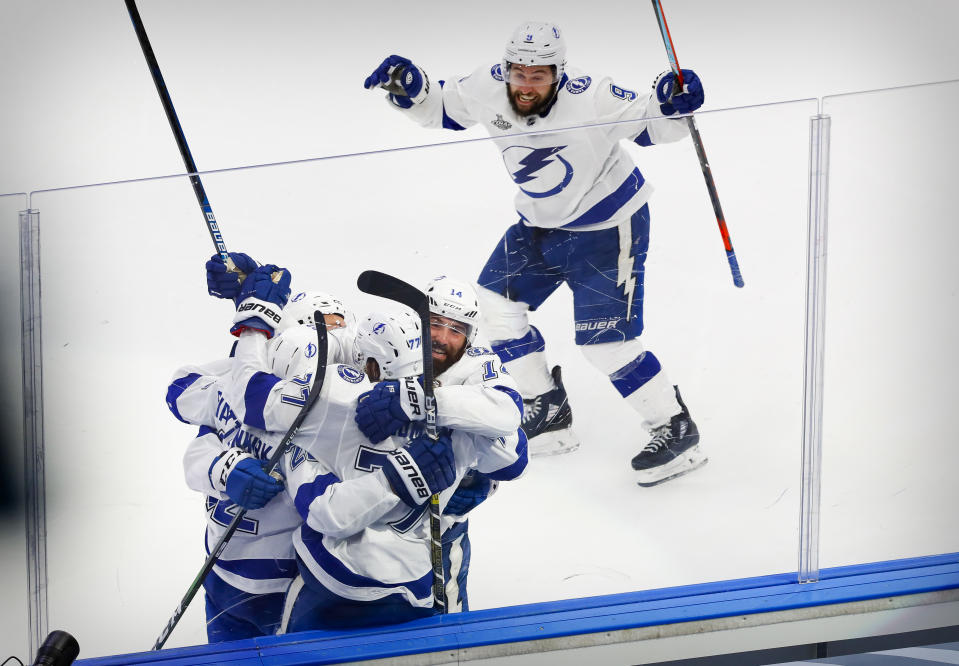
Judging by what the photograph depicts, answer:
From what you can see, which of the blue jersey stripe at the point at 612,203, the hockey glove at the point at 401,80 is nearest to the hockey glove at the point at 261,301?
the blue jersey stripe at the point at 612,203

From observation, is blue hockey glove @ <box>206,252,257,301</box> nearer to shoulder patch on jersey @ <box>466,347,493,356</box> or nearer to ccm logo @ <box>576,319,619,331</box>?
shoulder patch on jersey @ <box>466,347,493,356</box>

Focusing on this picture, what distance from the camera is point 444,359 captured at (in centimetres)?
250

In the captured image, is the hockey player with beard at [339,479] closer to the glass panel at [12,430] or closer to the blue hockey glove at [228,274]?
the blue hockey glove at [228,274]

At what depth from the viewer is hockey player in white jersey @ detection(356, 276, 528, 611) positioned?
94.3 inches

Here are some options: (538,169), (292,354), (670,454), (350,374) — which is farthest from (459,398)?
(538,169)

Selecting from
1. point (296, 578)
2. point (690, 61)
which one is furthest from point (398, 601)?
point (690, 61)

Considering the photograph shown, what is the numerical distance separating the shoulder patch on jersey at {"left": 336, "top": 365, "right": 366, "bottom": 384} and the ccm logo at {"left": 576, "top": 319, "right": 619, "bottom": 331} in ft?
2.01

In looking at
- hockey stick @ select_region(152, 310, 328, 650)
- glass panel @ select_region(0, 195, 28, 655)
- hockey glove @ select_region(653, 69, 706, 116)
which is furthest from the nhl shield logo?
glass panel @ select_region(0, 195, 28, 655)

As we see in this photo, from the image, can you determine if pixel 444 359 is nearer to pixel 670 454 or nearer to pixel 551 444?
pixel 551 444

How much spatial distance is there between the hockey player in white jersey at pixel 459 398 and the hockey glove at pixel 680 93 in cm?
94

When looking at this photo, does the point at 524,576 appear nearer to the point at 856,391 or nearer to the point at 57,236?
the point at 856,391

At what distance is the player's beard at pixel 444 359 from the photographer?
2492 millimetres

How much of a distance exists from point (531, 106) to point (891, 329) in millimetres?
1241

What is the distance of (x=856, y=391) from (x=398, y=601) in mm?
1244
